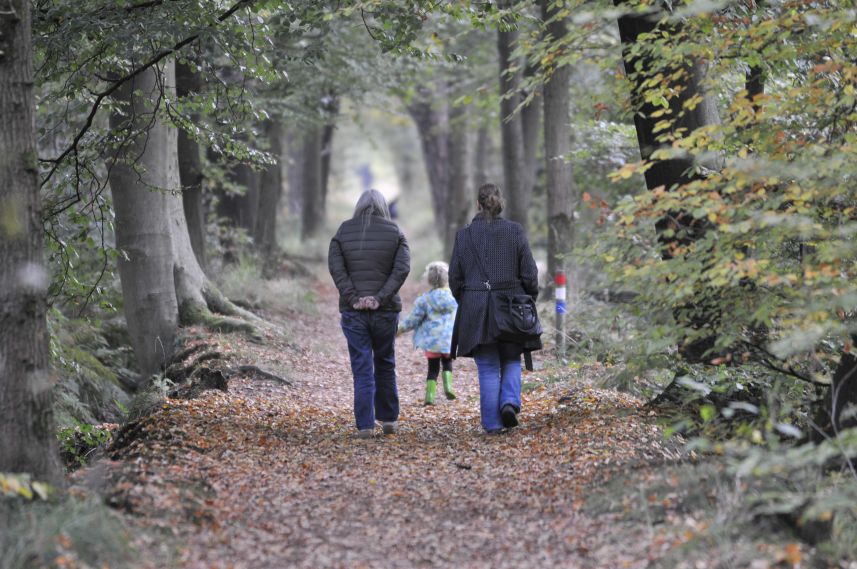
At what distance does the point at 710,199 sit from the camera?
505 centimetres

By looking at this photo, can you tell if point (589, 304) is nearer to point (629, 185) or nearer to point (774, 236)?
point (629, 185)

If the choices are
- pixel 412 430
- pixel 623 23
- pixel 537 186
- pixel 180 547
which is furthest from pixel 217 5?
pixel 537 186

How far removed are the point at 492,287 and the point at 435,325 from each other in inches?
85.9

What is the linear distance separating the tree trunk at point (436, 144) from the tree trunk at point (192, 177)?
13464mm

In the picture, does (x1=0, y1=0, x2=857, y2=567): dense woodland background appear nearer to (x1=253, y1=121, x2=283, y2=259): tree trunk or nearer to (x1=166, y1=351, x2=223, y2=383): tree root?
(x1=166, y1=351, x2=223, y2=383): tree root

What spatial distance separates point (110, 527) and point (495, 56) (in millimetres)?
19606

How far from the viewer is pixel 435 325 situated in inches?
372

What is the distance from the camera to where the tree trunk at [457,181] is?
2434cm

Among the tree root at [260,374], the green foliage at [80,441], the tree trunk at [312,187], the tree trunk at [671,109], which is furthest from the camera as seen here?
the tree trunk at [312,187]

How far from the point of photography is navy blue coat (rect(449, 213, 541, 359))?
7332mm

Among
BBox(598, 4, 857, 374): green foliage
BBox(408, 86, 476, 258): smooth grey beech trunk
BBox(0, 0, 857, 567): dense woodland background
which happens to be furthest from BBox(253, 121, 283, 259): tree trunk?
BBox(598, 4, 857, 374): green foliage

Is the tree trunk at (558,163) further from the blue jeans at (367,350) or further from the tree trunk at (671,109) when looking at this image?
the blue jeans at (367,350)

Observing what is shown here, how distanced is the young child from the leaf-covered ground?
413 mm

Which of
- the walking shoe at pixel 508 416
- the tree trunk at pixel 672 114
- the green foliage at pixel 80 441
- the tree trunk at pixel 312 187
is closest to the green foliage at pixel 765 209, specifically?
the tree trunk at pixel 672 114
